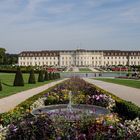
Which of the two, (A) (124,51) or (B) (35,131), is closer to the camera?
(B) (35,131)

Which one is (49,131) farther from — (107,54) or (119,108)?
(107,54)

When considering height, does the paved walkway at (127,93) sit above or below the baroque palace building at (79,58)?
below

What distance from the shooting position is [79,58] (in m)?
123

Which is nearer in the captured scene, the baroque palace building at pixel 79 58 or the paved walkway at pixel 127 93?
the paved walkway at pixel 127 93

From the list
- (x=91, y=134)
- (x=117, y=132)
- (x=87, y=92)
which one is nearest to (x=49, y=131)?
(x=91, y=134)

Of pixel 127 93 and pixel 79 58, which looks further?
pixel 79 58

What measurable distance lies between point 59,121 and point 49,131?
0.46m

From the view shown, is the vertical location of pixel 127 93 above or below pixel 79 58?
below

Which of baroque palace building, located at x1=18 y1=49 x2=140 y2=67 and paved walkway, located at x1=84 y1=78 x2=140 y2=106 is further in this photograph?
baroque palace building, located at x1=18 y1=49 x2=140 y2=67

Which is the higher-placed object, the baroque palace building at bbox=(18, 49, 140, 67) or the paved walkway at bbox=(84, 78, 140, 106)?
the baroque palace building at bbox=(18, 49, 140, 67)

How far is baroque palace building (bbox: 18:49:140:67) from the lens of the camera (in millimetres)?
123000

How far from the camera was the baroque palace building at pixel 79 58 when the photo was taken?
123000 mm

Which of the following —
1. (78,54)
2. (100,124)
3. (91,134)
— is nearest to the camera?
(91,134)

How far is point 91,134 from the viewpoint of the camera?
16.4 feet
